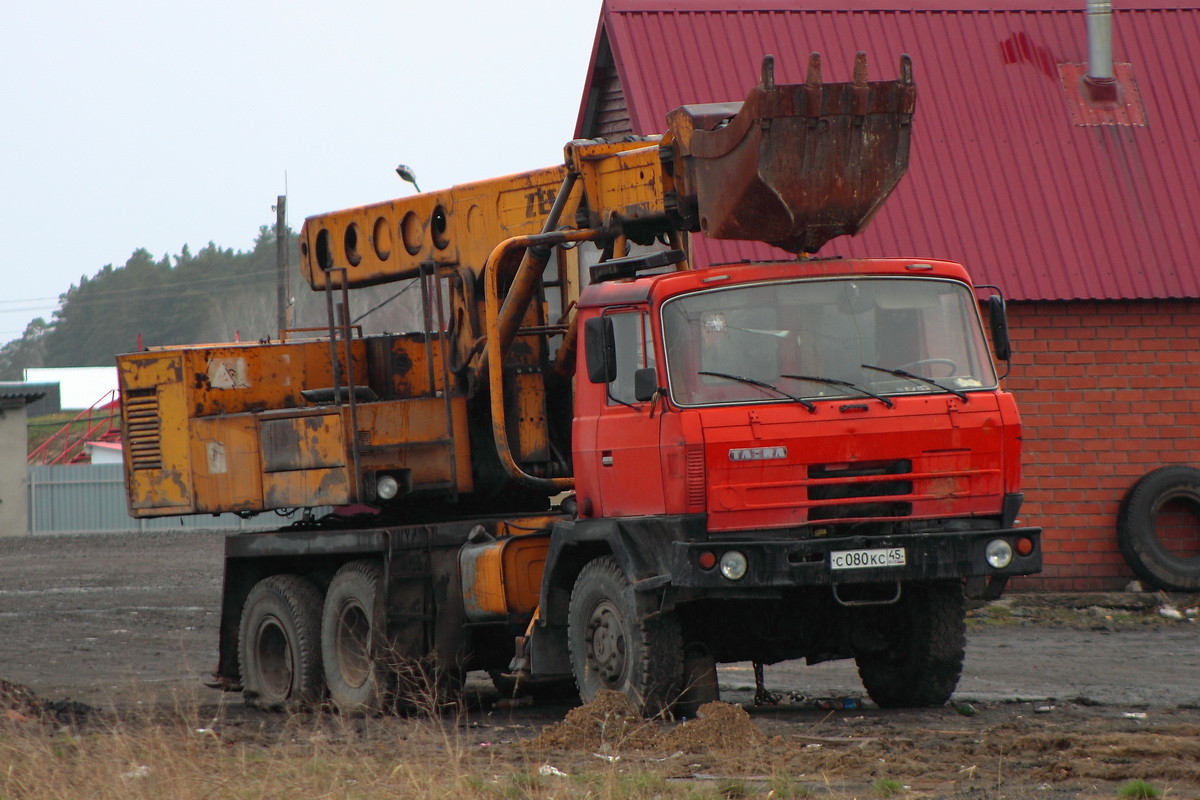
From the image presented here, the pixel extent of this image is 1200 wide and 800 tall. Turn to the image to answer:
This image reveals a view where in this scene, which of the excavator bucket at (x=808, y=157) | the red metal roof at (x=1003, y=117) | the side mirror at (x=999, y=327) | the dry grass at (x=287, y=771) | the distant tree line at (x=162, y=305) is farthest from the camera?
the distant tree line at (x=162, y=305)

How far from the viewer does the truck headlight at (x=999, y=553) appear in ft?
32.9

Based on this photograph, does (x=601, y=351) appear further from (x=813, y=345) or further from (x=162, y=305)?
(x=162, y=305)

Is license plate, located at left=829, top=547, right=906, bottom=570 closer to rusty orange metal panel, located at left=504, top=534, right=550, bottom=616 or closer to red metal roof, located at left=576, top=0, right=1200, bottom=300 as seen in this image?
rusty orange metal panel, located at left=504, top=534, right=550, bottom=616

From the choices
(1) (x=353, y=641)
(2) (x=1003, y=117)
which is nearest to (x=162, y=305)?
(2) (x=1003, y=117)

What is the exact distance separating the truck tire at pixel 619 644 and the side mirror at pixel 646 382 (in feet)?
3.66

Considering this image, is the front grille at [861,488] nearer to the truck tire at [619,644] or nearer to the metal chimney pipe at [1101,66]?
the truck tire at [619,644]

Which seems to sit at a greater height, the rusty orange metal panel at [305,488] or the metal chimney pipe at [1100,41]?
the metal chimney pipe at [1100,41]

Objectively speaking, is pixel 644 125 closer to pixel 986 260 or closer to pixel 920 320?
pixel 986 260

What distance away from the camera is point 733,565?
9672mm

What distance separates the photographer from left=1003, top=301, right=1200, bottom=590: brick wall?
18.9 meters

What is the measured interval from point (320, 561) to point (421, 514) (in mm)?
956

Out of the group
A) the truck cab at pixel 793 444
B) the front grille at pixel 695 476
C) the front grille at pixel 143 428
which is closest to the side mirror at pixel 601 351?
the truck cab at pixel 793 444

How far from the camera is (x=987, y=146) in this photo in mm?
19875

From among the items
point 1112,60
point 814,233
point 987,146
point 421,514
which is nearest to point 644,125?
point 987,146
